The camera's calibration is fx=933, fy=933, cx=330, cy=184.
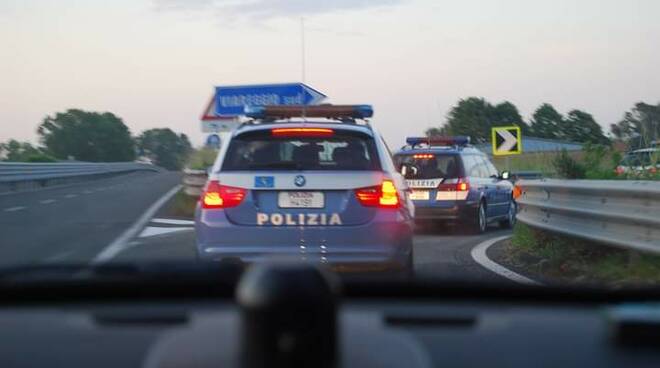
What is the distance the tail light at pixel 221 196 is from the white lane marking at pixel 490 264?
7.93 ft

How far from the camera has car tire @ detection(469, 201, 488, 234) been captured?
1539cm

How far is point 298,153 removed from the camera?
300 inches

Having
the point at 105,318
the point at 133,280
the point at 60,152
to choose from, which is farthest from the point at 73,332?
the point at 60,152

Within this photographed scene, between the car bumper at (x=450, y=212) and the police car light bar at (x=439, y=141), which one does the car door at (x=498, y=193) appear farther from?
the car bumper at (x=450, y=212)

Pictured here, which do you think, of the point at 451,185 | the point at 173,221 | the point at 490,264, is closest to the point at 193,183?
the point at 173,221

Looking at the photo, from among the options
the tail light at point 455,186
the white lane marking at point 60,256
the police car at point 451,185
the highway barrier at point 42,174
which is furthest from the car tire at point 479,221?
the highway barrier at point 42,174

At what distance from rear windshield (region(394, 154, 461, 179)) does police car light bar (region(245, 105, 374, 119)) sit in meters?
6.17

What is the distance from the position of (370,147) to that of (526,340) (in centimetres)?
519

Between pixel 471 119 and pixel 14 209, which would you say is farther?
pixel 471 119

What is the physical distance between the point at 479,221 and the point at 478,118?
18.0 meters

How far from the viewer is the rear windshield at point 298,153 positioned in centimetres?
757

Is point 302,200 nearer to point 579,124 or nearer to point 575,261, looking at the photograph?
point 575,261

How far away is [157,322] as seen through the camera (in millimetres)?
2619

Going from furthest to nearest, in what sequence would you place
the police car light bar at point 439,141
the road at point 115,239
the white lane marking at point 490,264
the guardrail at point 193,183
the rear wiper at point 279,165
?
the guardrail at point 193,183 → the police car light bar at point 439,141 → the road at point 115,239 → the white lane marking at point 490,264 → the rear wiper at point 279,165
